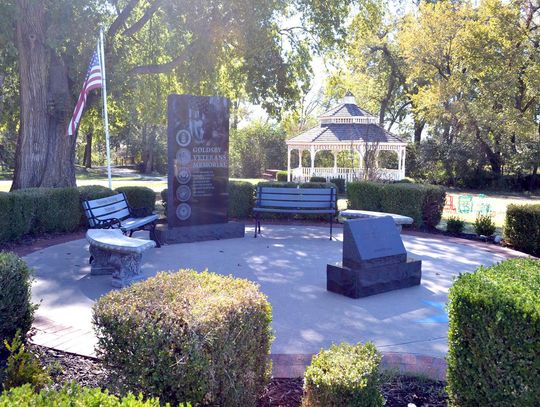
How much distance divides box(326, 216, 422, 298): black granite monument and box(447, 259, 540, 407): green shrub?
9.01ft

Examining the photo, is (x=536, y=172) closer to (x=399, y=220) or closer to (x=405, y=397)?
(x=399, y=220)

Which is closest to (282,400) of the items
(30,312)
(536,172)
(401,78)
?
(30,312)

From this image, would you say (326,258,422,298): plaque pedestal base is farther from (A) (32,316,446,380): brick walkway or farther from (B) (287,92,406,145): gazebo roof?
(B) (287,92,406,145): gazebo roof

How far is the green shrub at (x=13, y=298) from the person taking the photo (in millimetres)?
3537

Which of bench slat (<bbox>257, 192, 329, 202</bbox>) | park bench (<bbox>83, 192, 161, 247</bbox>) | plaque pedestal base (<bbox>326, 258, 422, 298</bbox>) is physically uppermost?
bench slat (<bbox>257, 192, 329, 202</bbox>)

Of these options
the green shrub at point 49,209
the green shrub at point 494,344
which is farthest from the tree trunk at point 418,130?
the green shrub at point 494,344

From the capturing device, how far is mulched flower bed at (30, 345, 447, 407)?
3378 millimetres

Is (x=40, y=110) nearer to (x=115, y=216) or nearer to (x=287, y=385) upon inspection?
(x=115, y=216)

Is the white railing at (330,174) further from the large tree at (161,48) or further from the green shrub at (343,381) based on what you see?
the green shrub at (343,381)

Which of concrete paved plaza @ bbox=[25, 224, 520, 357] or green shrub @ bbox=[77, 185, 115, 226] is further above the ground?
green shrub @ bbox=[77, 185, 115, 226]

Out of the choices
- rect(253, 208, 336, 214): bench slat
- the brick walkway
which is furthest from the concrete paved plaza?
rect(253, 208, 336, 214): bench slat

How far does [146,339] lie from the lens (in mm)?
2672

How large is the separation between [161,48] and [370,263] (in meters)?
14.3

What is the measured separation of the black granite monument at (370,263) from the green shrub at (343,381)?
287 cm
